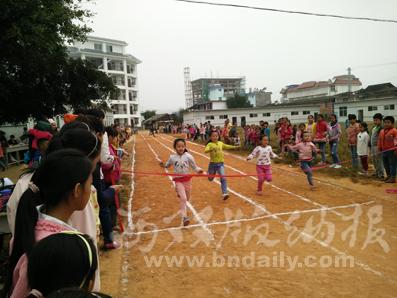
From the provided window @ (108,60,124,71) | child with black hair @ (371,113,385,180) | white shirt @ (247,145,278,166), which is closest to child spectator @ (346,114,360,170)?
child with black hair @ (371,113,385,180)

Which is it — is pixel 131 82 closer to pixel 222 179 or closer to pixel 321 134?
pixel 321 134

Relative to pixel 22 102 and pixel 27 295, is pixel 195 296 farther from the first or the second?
pixel 22 102

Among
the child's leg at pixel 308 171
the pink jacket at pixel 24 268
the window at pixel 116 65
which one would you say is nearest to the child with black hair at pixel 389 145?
the child's leg at pixel 308 171

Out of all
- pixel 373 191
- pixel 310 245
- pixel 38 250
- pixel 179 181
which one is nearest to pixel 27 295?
pixel 38 250

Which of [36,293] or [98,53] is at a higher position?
[98,53]

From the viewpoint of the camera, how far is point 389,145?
9531 mm

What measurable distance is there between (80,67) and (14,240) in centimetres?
1856

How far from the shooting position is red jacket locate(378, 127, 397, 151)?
9.44 m

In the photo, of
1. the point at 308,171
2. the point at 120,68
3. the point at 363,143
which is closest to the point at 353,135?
the point at 363,143

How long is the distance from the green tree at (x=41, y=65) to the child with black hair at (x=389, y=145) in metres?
11.1

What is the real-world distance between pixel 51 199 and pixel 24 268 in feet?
1.31

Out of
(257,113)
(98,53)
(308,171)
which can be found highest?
(98,53)

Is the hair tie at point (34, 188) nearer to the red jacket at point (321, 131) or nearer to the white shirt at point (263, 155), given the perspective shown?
the white shirt at point (263, 155)

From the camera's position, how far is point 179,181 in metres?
6.69
